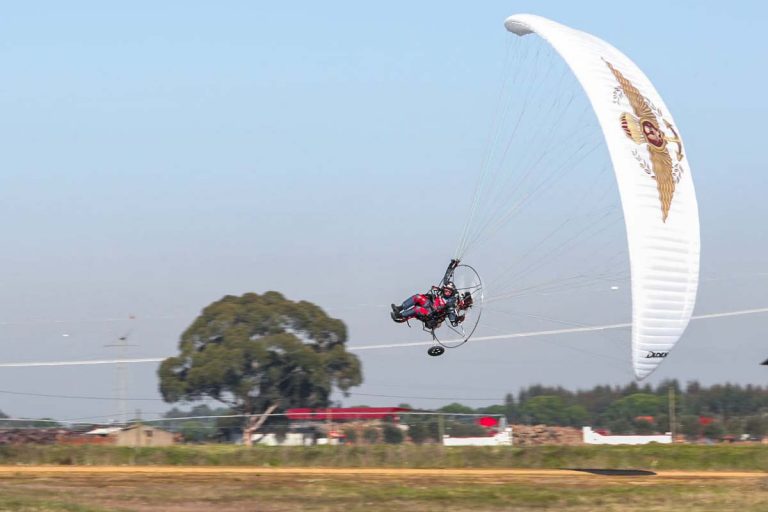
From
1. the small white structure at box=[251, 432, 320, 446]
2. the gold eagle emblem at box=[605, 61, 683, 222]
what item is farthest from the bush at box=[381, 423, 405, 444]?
the gold eagle emblem at box=[605, 61, 683, 222]

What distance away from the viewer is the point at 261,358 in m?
46.5

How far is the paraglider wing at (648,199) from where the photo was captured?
2027 cm

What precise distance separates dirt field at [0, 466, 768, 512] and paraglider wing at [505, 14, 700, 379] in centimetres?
251

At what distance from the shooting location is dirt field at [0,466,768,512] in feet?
62.7

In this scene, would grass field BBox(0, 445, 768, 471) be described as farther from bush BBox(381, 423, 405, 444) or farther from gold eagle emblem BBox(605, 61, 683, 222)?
gold eagle emblem BBox(605, 61, 683, 222)

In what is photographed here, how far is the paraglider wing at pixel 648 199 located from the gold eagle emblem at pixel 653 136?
0.02 meters

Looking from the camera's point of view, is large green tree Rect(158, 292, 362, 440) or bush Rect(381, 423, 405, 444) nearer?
bush Rect(381, 423, 405, 444)

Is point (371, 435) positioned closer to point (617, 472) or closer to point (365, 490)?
point (617, 472)

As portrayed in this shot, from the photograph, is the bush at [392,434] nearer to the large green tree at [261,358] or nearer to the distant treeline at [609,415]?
the distant treeline at [609,415]

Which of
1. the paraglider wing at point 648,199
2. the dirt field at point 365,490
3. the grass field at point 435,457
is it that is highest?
the paraglider wing at point 648,199

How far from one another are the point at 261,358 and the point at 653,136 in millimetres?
27429

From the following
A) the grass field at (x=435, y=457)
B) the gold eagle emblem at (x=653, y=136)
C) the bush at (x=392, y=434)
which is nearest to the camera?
the gold eagle emblem at (x=653, y=136)

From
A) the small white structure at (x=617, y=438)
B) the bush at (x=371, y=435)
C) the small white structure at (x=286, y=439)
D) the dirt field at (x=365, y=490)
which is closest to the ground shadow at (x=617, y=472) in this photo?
the dirt field at (x=365, y=490)

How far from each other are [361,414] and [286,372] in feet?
54.3
